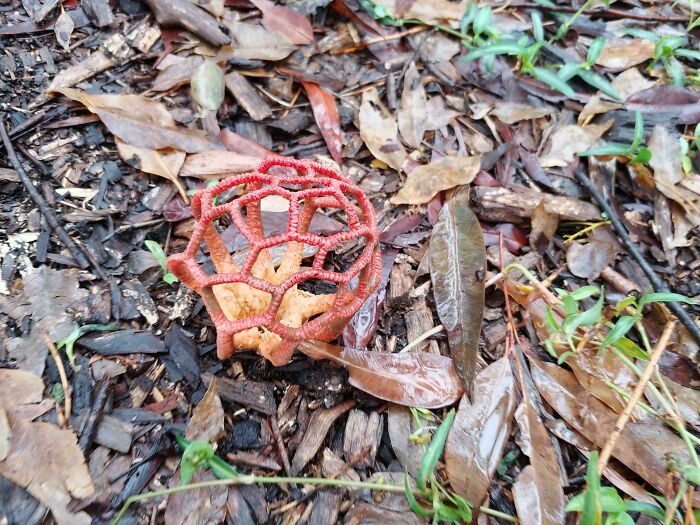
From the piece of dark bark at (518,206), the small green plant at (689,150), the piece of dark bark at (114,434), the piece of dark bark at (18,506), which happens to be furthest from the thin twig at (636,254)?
the piece of dark bark at (18,506)

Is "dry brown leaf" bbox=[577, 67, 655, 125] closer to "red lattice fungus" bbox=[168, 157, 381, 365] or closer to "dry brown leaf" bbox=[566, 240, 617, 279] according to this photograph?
"dry brown leaf" bbox=[566, 240, 617, 279]

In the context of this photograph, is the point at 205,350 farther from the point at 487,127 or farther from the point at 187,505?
the point at 487,127

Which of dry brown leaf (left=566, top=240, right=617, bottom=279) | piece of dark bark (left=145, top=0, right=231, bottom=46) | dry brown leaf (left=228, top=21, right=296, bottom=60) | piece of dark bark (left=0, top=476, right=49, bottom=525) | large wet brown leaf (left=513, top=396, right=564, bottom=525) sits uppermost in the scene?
piece of dark bark (left=145, top=0, right=231, bottom=46)

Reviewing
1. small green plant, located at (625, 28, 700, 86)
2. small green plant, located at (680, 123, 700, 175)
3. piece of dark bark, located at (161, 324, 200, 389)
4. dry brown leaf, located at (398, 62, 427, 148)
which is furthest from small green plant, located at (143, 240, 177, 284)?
small green plant, located at (625, 28, 700, 86)

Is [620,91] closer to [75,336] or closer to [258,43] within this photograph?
[258,43]

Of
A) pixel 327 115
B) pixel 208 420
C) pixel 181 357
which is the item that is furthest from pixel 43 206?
pixel 327 115

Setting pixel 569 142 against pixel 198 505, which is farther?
pixel 569 142
